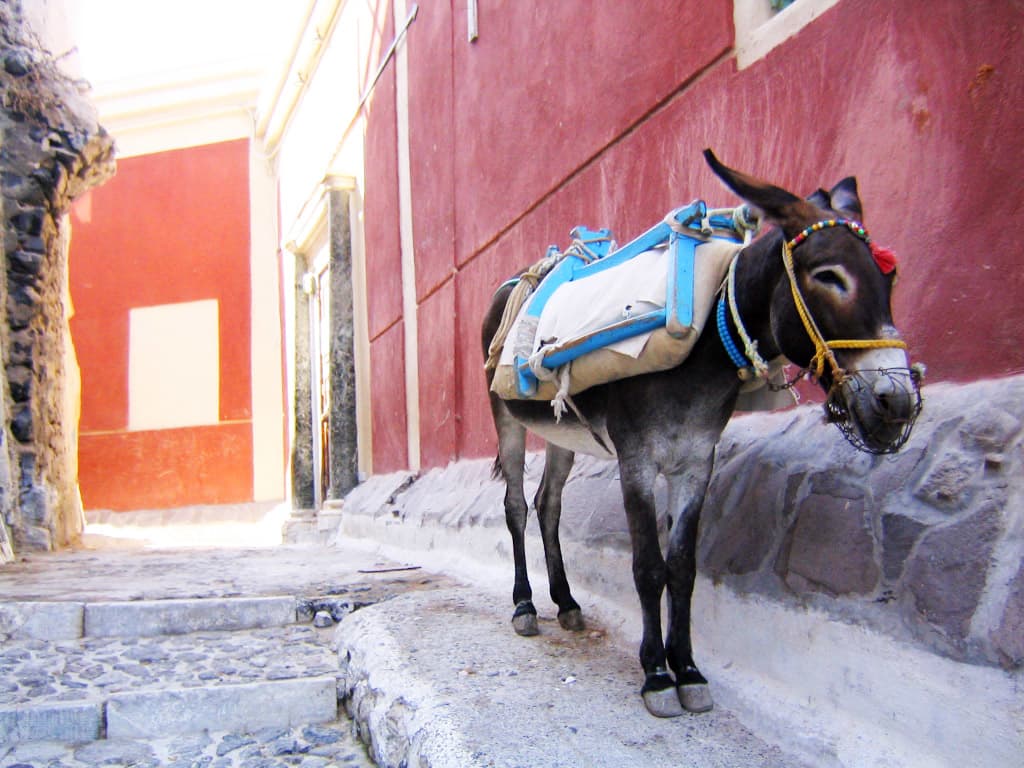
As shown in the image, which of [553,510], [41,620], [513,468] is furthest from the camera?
[41,620]

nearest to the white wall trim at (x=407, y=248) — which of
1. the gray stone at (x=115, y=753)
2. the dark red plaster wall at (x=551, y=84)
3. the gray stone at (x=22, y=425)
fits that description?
the dark red plaster wall at (x=551, y=84)

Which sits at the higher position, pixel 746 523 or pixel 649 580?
pixel 746 523

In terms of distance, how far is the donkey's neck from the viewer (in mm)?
1990

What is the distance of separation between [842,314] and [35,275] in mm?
6675

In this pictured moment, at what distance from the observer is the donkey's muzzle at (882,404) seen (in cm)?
166

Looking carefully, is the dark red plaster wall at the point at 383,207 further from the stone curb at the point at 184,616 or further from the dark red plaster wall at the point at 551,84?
the stone curb at the point at 184,616

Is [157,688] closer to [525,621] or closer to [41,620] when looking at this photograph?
[41,620]

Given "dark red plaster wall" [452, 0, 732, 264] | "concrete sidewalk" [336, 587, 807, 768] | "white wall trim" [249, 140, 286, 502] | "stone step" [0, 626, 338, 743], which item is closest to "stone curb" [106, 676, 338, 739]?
"stone step" [0, 626, 338, 743]

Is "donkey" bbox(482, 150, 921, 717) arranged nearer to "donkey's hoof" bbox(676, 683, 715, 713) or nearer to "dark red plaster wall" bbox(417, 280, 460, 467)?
"donkey's hoof" bbox(676, 683, 715, 713)

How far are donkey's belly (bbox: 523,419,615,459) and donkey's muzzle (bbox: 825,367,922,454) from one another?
34.8 inches

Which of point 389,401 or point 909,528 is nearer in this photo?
point 909,528

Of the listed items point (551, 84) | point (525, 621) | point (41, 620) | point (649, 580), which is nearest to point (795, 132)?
point (649, 580)

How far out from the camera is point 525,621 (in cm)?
291

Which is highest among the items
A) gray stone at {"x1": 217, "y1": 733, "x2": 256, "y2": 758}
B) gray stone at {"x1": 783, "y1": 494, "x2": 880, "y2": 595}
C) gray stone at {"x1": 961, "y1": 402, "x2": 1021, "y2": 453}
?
gray stone at {"x1": 961, "y1": 402, "x2": 1021, "y2": 453}
